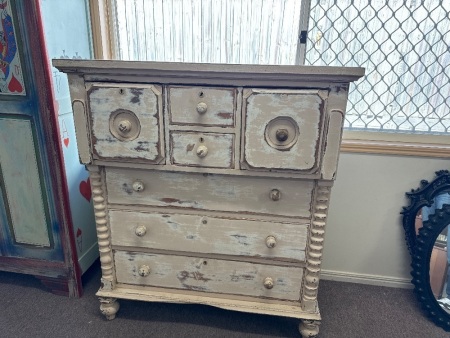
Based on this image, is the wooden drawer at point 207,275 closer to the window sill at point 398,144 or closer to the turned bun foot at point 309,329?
the turned bun foot at point 309,329

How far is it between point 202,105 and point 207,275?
0.71m

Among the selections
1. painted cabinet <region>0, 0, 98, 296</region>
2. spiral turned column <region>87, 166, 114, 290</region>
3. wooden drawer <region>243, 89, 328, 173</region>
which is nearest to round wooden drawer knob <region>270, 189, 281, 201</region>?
wooden drawer <region>243, 89, 328, 173</region>

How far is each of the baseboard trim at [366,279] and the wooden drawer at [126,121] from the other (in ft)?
3.94

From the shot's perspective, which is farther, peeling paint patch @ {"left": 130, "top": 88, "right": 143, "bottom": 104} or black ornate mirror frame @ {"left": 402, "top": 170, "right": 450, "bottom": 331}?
black ornate mirror frame @ {"left": 402, "top": 170, "right": 450, "bottom": 331}

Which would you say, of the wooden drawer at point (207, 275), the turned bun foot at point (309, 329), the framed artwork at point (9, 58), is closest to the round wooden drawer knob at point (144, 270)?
the wooden drawer at point (207, 275)

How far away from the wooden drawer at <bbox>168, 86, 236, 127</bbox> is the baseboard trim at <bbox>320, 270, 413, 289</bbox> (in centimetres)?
115

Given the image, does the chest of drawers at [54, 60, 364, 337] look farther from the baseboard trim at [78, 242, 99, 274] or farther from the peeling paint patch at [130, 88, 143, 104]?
the baseboard trim at [78, 242, 99, 274]

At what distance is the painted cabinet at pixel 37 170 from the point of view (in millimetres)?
1338

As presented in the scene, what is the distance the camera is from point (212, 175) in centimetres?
124

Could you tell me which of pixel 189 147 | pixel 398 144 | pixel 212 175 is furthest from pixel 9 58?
pixel 398 144

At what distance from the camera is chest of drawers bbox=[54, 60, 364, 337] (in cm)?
110

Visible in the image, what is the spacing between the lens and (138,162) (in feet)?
4.01

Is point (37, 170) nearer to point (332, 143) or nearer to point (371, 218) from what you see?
point (332, 143)

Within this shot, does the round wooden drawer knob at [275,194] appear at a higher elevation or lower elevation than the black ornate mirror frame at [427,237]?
higher
